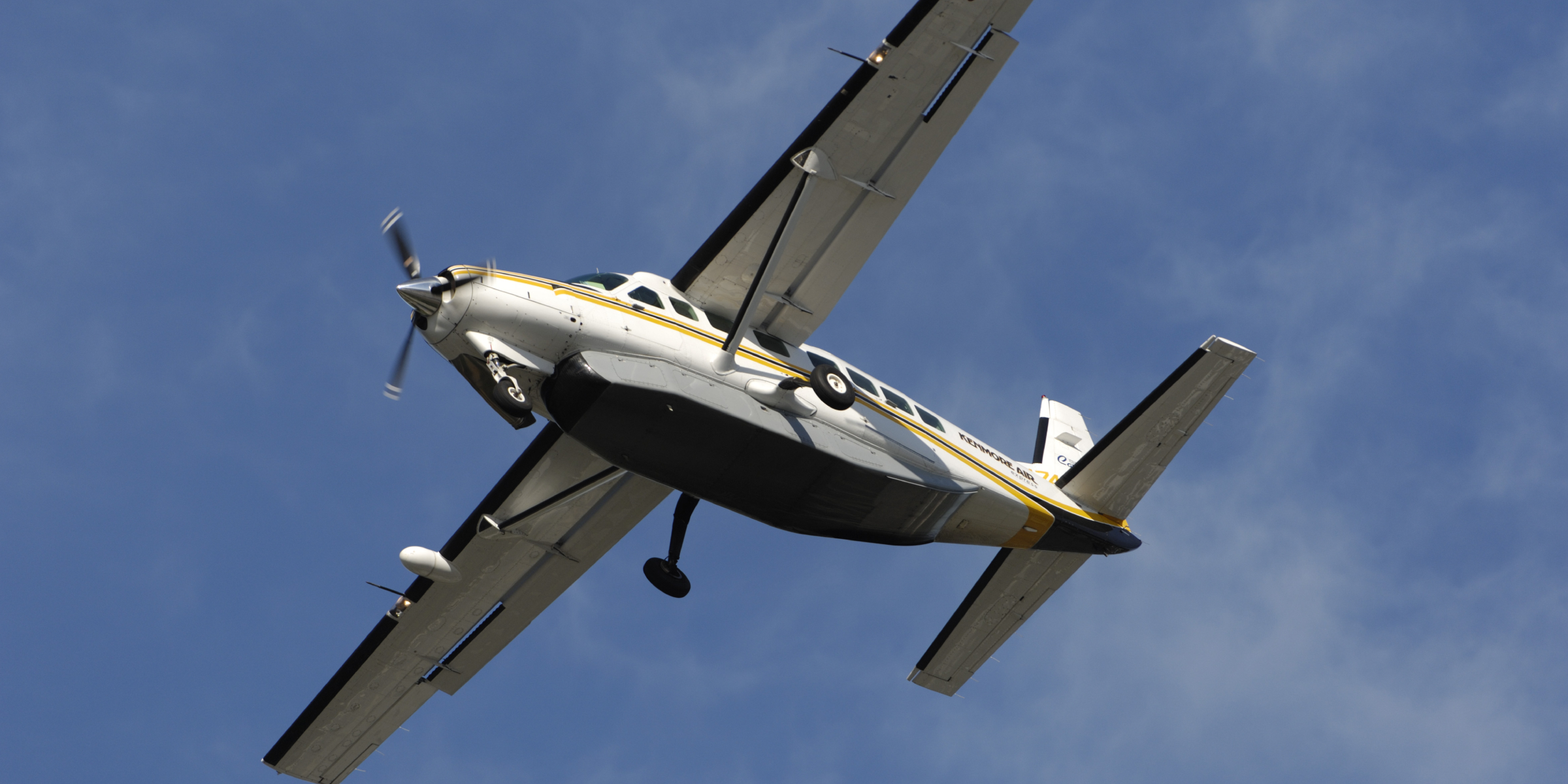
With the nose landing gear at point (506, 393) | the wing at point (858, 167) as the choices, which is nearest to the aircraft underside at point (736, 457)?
the nose landing gear at point (506, 393)

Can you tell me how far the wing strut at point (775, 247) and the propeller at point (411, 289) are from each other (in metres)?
3.39

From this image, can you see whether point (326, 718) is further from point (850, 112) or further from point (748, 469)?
point (850, 112)

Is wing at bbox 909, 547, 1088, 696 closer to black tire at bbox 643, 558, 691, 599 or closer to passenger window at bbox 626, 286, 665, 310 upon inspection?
black tire at bbox 643, 558, 691, 599

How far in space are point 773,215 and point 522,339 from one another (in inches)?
161

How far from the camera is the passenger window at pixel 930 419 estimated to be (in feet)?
68.6

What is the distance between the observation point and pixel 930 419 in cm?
2100

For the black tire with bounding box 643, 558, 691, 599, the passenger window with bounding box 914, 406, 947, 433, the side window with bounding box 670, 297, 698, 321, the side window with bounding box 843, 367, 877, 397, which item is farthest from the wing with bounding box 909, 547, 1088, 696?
the side window with bounding box 670, 297, 698, 321

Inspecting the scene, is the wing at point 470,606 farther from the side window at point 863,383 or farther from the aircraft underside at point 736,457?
the side window at point 863,383

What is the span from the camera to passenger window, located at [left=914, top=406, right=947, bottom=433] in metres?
20.9

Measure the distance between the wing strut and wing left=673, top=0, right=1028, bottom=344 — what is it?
0.13 metres

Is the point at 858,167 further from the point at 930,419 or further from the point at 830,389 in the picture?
the point at 930,419

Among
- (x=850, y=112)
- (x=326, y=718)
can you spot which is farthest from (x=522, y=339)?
(x=326, y=718)

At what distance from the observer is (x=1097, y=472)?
2166cm

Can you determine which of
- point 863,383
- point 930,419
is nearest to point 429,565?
point 863,383
